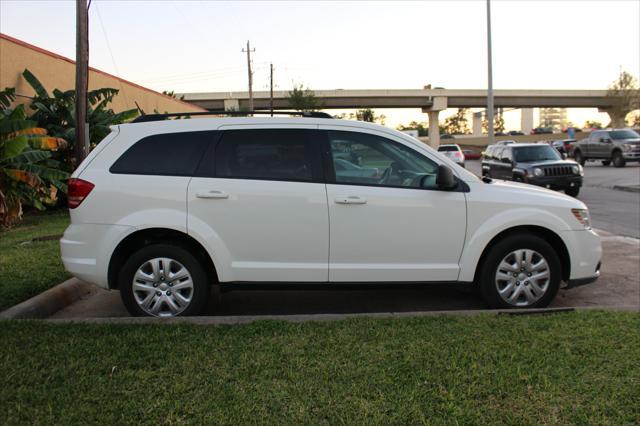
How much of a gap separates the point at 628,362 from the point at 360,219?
7.36ft

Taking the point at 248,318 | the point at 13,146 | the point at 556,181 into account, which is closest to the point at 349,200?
the point at 248,318

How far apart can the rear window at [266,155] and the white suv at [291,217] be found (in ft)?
0.03

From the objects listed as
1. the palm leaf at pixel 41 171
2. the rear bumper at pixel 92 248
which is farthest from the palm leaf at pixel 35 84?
the rear bumper at pixel 92 248

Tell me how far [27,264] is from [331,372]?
15.9ft

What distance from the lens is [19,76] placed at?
12609 millimetres

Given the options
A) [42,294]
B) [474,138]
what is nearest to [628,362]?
[42,294]

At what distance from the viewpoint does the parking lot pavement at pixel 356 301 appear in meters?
A: 5.32

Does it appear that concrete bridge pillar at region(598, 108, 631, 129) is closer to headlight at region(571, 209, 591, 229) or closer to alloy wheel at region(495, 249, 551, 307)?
headlight at region(571, 209, 591, 229)

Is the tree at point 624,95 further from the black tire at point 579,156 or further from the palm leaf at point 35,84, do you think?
the palm leaf at point 35,84

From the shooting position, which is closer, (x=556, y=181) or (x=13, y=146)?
(x=13, y=146)

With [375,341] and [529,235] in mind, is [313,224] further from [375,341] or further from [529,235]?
[529,235]

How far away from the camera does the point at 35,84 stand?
1255cm

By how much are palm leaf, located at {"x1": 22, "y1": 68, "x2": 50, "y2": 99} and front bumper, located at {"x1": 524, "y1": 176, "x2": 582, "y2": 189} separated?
12.6m

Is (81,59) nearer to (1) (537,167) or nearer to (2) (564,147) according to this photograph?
(1) (537,167)
